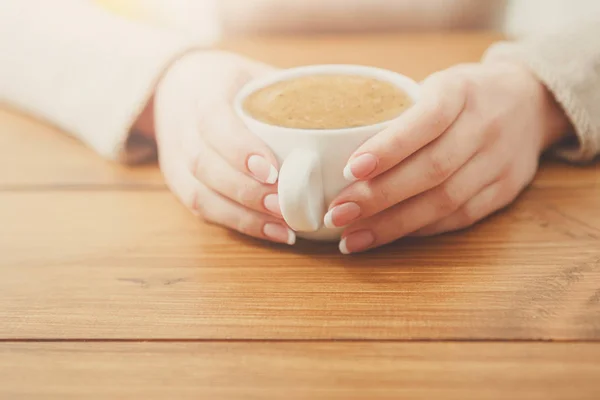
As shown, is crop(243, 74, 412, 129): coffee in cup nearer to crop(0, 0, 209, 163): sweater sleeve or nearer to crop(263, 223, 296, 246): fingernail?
→ crop(263, 223, 296, 246): fingernail

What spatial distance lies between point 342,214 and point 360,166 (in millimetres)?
39

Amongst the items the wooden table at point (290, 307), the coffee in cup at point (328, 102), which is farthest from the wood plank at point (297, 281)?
the coffee in cup at point (328, 102)

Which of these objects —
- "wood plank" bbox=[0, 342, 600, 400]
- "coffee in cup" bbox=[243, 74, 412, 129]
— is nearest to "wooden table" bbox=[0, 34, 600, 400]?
"wood plank" bbox=[0, 342, 600, 400]

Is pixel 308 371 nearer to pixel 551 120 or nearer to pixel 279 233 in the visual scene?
pixel 279 233

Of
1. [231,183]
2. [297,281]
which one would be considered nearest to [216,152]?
[231,183]

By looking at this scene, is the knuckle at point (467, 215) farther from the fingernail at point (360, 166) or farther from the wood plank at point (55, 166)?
the wood plank at point (55, 166)

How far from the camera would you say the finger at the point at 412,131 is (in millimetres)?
453

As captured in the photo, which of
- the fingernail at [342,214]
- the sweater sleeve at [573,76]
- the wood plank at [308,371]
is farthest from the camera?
the sweater sleeve at [573,76]

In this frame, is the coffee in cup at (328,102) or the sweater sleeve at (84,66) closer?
the coffee in cup at (328,102)

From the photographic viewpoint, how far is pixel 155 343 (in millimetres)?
410

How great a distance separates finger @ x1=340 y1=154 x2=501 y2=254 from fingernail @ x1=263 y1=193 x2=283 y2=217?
55 millimetres

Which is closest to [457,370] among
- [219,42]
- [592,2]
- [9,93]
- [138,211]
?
[138,211]

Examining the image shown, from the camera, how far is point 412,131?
0.47 metres

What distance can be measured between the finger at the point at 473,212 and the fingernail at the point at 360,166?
92 millimetres
